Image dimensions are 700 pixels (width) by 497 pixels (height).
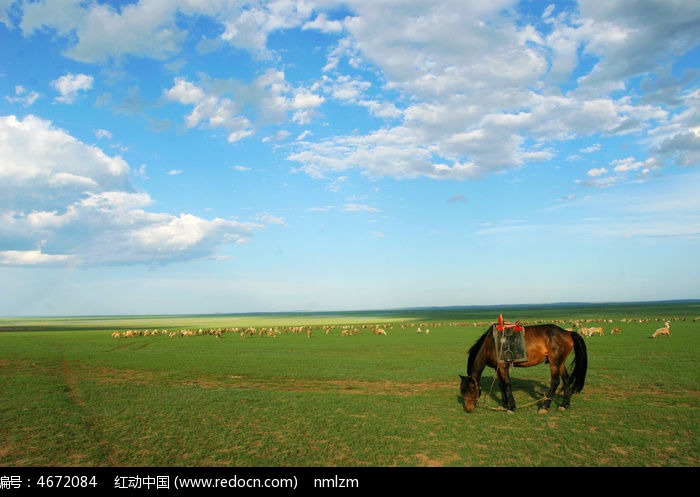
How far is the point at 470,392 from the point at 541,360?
2385 mm

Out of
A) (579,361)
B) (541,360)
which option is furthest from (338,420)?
(579,361)

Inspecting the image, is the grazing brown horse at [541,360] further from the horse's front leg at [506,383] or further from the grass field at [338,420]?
the grass field at [338,420]

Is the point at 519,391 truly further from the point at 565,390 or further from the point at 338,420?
the point at 338,420

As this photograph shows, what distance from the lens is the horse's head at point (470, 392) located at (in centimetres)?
1163

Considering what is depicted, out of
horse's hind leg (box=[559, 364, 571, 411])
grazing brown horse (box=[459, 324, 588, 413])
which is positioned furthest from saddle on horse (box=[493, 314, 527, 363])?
horse's hind leg (box=[559, 364, 571, 411])

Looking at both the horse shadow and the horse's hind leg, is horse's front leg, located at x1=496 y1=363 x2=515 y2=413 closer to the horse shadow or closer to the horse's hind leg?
the horse shadow

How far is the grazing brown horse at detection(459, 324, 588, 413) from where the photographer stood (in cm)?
1157

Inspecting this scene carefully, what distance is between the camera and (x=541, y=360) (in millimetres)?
11828

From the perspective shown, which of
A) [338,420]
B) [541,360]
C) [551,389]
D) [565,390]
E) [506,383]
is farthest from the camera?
[565,390]

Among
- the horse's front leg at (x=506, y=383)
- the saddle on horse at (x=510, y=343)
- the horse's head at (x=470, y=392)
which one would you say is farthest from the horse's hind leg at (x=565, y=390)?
the horse's head at (x=470, y=392)

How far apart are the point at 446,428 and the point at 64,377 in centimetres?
1923

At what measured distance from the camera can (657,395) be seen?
45.5ft
